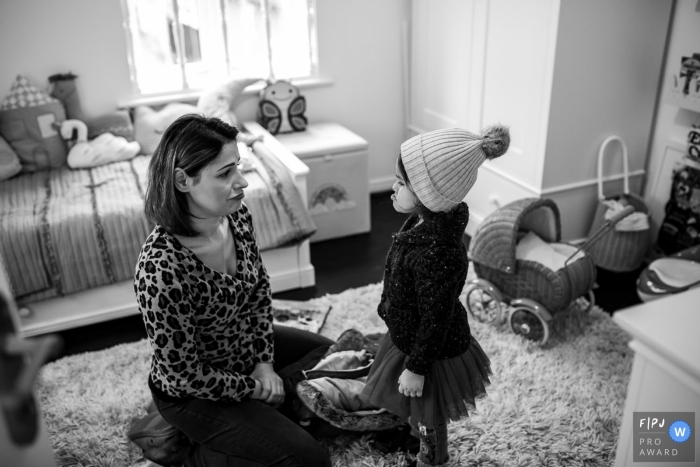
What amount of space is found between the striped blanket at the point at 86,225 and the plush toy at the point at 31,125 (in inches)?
5.1

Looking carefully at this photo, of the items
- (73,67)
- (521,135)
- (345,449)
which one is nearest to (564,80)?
(521,135)

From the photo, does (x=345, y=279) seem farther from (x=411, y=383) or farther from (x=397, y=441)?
(x=411, y=383)

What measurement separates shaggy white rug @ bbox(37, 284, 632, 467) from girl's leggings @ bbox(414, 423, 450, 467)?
0.33 ft

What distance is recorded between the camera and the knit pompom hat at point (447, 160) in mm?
1354

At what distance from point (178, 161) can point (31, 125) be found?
178cm

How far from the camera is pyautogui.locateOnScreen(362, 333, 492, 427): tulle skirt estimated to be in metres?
1.49

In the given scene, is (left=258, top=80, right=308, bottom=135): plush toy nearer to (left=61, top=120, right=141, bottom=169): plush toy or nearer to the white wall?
the white wall

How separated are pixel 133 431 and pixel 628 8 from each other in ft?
8.03

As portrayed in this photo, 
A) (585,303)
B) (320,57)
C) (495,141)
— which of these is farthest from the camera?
(320,57)

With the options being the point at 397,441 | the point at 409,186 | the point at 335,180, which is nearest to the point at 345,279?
the point at 335,180

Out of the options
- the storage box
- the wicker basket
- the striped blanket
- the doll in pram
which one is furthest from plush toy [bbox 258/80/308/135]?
the wicker basket

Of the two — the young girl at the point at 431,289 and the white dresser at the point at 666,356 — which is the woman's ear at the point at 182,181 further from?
the white dresser at the point at 666,356

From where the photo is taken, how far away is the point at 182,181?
4.71 feet

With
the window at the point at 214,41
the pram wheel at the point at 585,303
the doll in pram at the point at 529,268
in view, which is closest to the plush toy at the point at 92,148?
the window at the point at 214,41
